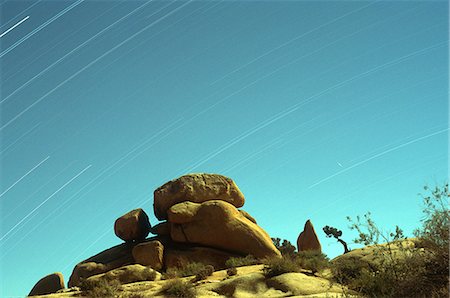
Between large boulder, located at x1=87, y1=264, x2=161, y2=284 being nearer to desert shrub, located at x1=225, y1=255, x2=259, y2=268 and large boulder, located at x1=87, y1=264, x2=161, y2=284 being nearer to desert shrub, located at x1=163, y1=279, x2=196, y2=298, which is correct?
desert shrub, located at x1=225, y1=255, x2=259, y2=268

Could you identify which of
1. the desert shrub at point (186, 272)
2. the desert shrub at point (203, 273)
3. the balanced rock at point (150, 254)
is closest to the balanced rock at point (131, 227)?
the balanced rock at point (150, 254)

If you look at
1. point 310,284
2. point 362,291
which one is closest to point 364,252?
point 310,284

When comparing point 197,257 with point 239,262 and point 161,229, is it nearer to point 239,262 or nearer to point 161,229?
point 239,262

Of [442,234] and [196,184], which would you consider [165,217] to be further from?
[442,234]

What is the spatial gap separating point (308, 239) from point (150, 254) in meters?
14.3

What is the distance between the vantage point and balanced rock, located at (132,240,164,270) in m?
34.2

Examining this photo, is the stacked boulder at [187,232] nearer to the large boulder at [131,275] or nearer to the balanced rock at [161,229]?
the balanced rock at [161,229]

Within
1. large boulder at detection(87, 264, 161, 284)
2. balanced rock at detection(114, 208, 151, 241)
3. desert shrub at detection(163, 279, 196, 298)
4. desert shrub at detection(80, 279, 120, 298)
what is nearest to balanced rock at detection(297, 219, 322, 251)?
balanced rock at detection(114, 208, 151, 241)

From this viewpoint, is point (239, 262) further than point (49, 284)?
No

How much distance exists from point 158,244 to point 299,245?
43.9 feet

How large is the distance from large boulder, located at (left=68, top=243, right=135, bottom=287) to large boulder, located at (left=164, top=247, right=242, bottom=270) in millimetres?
3142

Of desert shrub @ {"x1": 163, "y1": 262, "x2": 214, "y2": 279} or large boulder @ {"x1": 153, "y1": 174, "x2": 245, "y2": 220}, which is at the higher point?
large boulder @ {"x1": 153, "y1": 174, "x2": 245, "y2": 220}

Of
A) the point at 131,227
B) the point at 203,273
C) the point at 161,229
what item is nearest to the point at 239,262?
the point at 203,273

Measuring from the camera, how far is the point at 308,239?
40.8 metres
